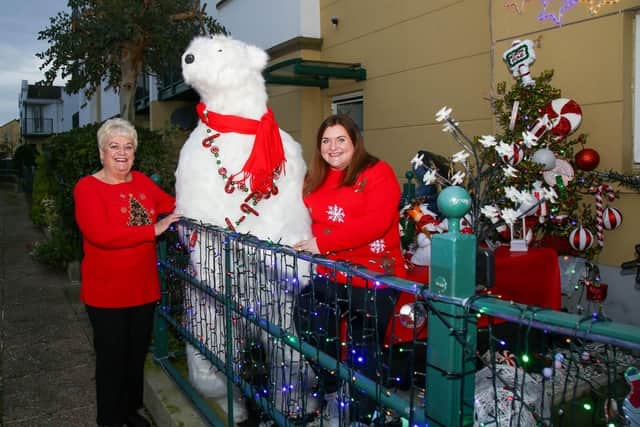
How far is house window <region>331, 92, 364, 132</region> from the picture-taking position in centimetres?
764

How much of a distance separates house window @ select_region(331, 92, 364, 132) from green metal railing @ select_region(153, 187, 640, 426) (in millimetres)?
4648

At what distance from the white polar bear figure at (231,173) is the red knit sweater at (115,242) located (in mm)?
273

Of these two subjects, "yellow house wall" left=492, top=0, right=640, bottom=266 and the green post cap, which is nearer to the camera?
the green post cap

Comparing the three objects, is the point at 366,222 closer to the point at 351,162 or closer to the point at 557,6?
the point at 351,162

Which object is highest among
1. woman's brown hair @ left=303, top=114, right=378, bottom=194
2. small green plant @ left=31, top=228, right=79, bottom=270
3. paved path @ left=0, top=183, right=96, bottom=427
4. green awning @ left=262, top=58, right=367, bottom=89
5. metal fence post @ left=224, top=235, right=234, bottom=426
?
green awning @ left=262, top=58, right=367, bottom=89

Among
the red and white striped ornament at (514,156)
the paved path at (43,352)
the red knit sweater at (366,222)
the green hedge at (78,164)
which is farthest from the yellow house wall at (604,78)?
the paved path at (43,352)

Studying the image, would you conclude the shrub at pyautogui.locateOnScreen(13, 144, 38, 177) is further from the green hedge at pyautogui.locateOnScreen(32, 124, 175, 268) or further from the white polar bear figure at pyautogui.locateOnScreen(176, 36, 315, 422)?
the white polar bear figure at pyautogui.locateOnScreen(176, 36, 315, 422)

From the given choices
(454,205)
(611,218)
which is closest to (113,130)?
(454,205)

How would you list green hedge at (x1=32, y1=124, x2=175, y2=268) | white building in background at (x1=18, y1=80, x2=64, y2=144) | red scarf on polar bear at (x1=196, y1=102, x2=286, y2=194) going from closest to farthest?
red scarf on polar bear at (x1=196, y1=102, x2=286, y2=194) < green hedge at (x1=32, y1=124, x2=175, y2=268) < white building in background at (x1=18, y1=80, x2=64, y2=144)

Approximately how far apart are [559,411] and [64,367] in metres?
3.99

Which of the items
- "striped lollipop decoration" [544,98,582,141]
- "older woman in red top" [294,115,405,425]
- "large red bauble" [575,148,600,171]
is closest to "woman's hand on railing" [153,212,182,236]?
"older woman in red top" [294,115,405,425]

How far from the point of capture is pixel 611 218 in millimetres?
4062

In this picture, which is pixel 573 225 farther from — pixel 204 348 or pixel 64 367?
pixel 64 367

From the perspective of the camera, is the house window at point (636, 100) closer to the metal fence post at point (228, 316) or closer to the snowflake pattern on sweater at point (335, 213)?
the snowflake pattern on sweater at point (335, 213)
